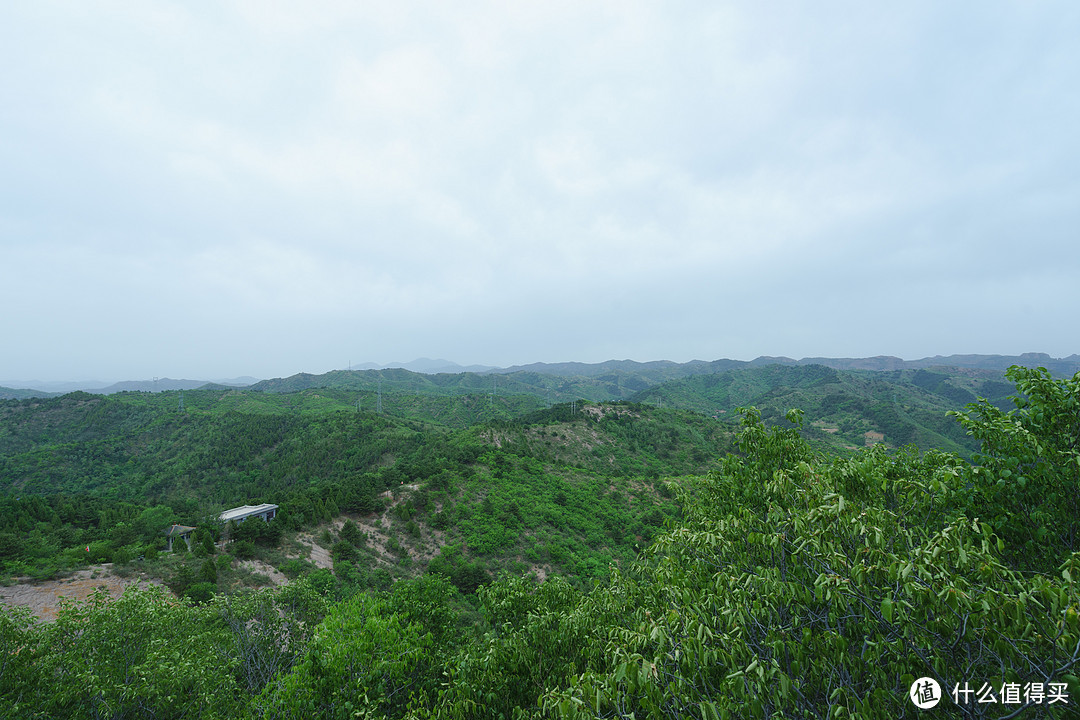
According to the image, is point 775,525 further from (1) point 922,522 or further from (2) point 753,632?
(1) point 922,522

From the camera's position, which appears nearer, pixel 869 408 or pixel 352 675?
pixel 352 675

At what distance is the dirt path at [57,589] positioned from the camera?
19.0m

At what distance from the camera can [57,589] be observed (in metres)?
20.8

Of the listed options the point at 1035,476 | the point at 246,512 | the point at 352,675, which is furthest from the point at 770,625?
the point at 246,512

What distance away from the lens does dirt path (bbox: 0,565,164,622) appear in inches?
749

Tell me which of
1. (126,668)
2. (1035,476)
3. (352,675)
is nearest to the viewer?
(1035,476)

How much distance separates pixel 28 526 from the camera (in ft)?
86.4

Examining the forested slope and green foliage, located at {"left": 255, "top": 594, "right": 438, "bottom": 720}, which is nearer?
the forested slope

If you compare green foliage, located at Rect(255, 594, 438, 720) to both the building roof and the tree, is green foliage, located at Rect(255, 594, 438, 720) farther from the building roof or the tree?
the building roof

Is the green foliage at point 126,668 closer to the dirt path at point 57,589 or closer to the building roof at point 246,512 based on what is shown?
the dirt path at point 57,589

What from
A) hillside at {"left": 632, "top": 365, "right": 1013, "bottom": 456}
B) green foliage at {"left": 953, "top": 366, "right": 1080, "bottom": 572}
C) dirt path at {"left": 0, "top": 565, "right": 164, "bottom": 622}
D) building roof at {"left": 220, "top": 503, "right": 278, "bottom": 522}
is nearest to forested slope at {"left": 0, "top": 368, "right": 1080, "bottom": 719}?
green foliage at {"left": 953, "top": 366, "right": 1080, "bottom": 572}

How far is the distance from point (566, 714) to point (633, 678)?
0.91 meters

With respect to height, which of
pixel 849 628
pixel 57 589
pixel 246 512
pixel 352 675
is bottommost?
pixel 246 512

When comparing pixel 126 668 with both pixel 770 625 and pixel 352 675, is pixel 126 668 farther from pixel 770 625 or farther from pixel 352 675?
pixel 770 625
